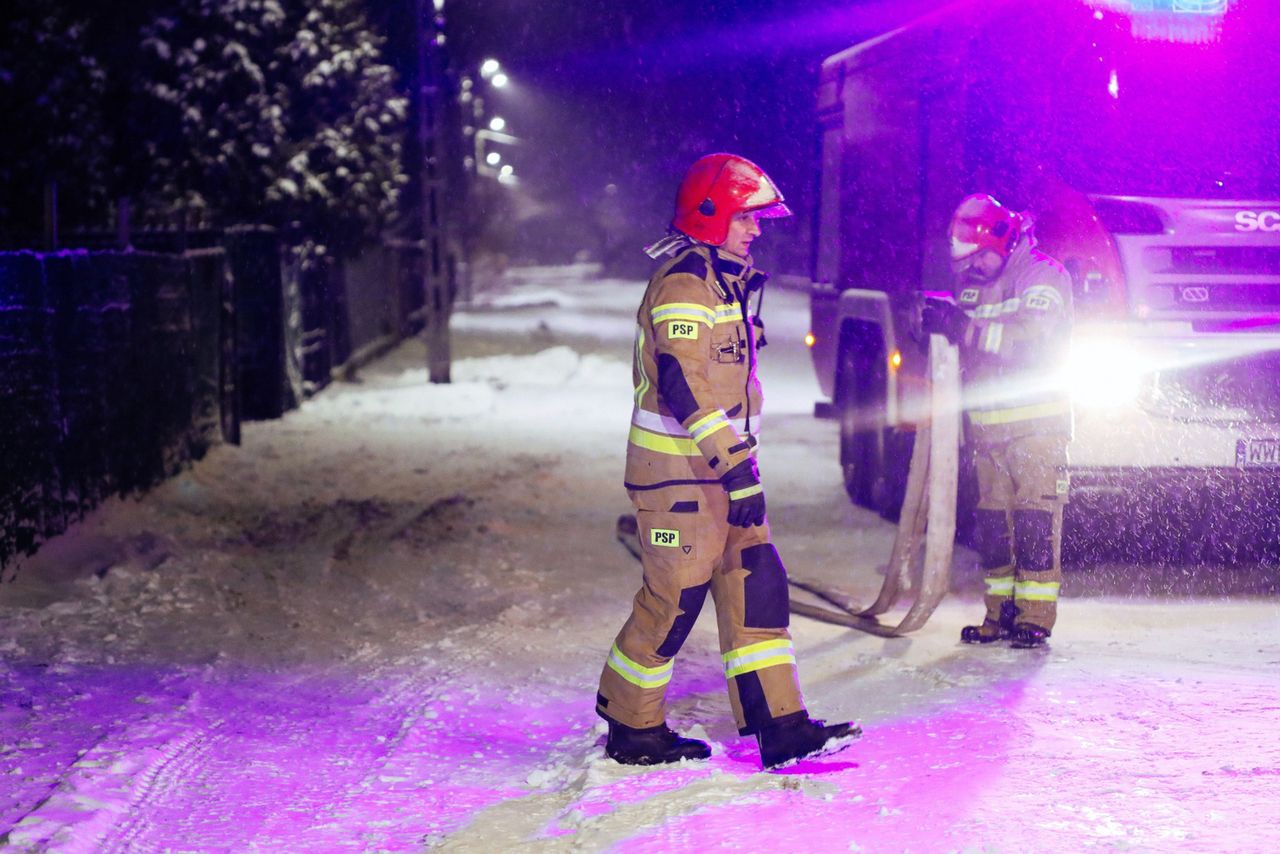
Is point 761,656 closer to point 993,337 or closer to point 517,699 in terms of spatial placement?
point 517,699

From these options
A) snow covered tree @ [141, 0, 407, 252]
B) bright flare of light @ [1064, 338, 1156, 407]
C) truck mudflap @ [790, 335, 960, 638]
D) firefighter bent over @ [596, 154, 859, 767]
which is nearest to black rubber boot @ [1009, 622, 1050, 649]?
truck mudflap @ [790, 335, 960, 638]

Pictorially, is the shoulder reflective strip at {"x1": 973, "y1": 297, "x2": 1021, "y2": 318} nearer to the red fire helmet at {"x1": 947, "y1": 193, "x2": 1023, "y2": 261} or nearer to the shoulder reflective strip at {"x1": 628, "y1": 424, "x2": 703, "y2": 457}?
the red fire helmet at {"x1": 947, "y1": 193, "x2": 1023, "y2": 261}

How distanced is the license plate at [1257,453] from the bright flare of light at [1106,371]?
535 mm

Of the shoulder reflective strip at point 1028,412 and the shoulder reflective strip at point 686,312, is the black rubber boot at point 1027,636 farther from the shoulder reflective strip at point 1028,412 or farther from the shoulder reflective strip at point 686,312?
the shoulder reflective strip at point 686,312

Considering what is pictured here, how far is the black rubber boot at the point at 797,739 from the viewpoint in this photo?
15.1ft

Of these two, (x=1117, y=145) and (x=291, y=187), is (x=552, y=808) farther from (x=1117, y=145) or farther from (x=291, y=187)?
(x=291, y=187)

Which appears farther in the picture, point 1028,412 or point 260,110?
point 260,110

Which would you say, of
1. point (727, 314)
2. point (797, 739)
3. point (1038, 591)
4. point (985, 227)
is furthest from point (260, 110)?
point (797, 739)

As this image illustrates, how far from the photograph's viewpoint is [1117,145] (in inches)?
278

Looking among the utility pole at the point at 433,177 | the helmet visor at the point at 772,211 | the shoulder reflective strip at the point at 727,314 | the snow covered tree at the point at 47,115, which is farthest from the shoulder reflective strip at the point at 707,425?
the snow covered tree at the point at 47,115

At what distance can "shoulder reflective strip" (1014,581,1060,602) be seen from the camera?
20.4ft

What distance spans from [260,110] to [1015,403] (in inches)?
638

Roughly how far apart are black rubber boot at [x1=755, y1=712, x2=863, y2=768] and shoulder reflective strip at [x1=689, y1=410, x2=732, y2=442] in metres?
0.94

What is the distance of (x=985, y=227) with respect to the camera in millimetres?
6293
